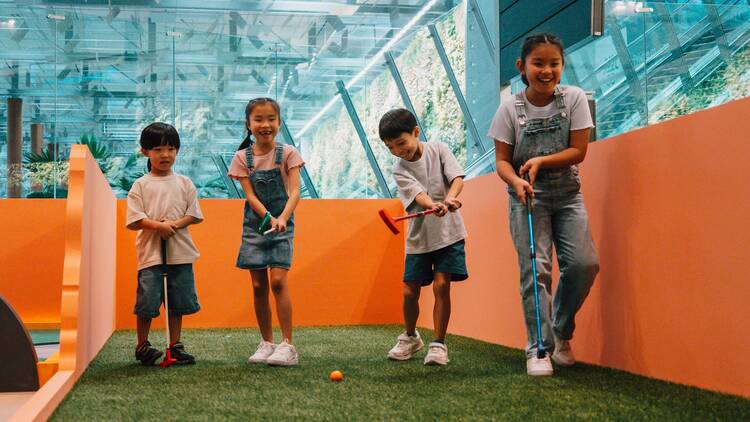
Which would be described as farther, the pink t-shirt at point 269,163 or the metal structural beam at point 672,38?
the metal structural beam at point 672,38

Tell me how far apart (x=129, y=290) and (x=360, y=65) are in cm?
402

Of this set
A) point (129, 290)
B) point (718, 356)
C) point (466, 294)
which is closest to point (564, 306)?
point (718, 356)

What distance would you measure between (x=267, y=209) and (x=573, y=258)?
1.26 metres

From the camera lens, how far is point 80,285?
287cm

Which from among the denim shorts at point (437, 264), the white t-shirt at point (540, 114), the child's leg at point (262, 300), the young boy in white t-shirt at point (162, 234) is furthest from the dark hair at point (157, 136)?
the white t-shirt at point (540, 114)

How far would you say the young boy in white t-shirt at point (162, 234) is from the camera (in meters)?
3.33

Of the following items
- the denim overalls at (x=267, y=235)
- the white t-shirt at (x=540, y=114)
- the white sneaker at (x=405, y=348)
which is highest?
the white t-shirt at (x=540, y=114)

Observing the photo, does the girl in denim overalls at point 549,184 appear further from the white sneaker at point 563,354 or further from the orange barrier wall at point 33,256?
the orange barrier wall at point 33,256

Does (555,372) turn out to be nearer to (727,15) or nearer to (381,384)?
(381,384)

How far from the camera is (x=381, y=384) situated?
262cm

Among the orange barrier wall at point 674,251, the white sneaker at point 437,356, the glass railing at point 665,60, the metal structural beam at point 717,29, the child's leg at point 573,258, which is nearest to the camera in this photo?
the orange barrier wall at point 674,251

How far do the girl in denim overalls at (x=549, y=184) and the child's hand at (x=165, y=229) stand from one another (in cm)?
132

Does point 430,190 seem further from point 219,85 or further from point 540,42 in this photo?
point 219,85

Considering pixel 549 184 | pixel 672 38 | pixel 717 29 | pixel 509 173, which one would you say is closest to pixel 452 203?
pixel 509 173
